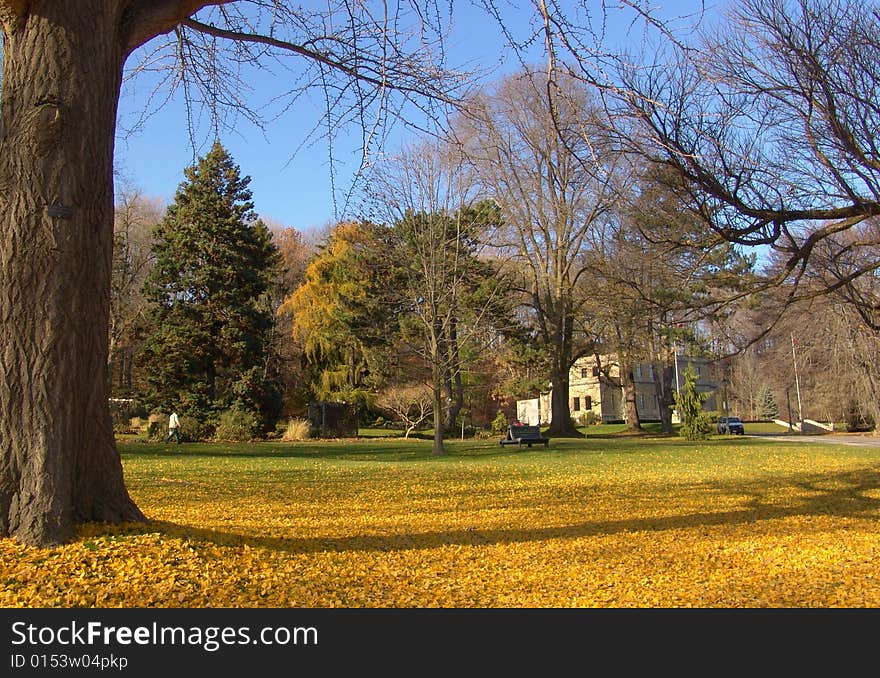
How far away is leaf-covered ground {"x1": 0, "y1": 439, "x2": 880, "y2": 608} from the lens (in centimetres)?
413

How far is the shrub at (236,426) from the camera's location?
2786 centimetres

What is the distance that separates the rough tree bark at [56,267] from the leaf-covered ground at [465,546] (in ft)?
1.08

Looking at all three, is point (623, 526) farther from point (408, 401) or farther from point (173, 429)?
point (408, 401)

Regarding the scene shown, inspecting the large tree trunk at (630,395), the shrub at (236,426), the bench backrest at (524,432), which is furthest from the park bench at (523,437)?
the large tree trunk at (630,395)

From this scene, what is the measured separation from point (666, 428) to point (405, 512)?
35034 millimetres

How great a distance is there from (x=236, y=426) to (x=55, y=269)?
24.5m

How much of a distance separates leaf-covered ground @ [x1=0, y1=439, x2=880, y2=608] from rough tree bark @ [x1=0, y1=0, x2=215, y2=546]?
33 centimetres

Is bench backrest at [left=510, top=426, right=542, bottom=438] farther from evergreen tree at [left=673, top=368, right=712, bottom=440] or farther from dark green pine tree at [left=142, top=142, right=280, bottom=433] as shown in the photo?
dark green pine tree at [left=142, top=142, right=280, bottom=433]

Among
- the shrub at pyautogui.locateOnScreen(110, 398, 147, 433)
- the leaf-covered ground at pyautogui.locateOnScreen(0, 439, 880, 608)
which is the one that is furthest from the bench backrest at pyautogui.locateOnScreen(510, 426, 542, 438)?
the shrub at pyautogui.locateOnScreen(110, 398, 147, 433)

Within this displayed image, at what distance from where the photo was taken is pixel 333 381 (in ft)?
125

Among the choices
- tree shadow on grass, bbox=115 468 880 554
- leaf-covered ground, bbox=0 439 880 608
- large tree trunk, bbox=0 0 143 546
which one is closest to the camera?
leaf-covered ground, bbox=0 439 880 608

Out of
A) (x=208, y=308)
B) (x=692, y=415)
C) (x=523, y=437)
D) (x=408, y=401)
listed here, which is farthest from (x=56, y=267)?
(x=692, y=415)

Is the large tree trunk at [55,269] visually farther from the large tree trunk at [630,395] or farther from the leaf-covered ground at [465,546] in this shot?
the large tree trunk at [630,395]

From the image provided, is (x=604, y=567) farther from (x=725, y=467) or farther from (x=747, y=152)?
(x=725, y=467)
